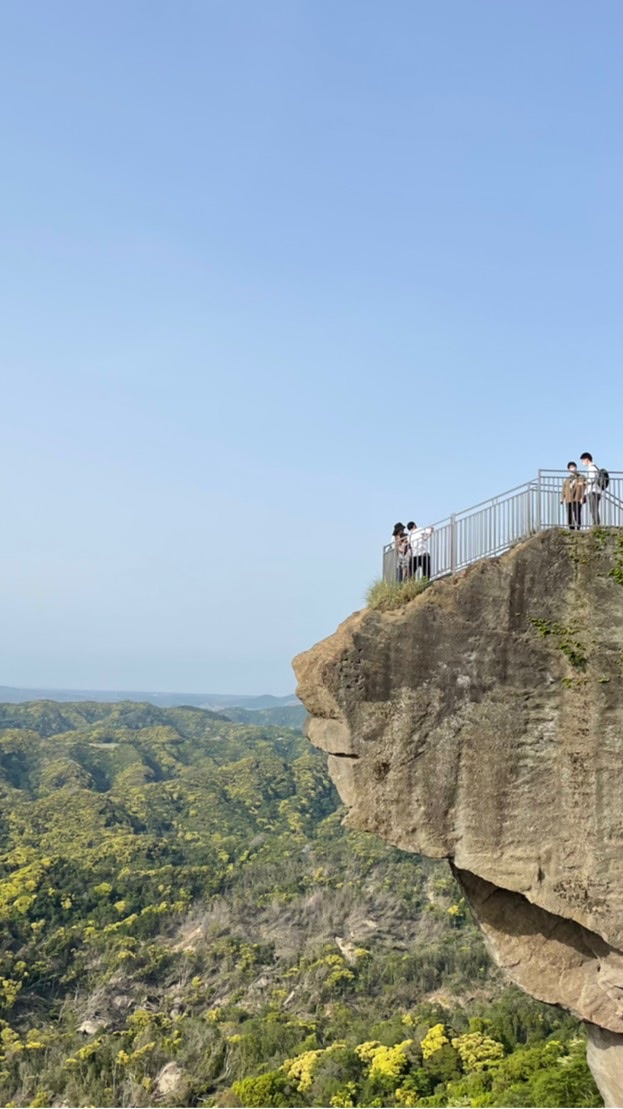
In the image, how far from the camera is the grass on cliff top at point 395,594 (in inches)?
540

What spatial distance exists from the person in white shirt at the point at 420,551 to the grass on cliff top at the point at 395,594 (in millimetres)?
602

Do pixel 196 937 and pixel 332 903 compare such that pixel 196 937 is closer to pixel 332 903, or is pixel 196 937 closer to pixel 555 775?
pixel 332 903

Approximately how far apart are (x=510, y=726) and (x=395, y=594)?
2.82 m

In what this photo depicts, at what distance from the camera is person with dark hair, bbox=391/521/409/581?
14.9 m

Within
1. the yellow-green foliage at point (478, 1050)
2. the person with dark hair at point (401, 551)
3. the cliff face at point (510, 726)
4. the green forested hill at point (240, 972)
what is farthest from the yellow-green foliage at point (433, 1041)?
the person with dark hair at point (401, 551)

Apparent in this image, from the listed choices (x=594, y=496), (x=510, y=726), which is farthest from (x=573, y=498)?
(x=510, y=726)

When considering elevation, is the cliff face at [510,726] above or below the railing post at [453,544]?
below

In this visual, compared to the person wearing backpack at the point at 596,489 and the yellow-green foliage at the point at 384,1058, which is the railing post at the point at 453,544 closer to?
the person wearing backpack at the point at 596,489

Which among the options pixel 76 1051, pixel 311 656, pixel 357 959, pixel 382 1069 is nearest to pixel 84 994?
pixel 76 1051

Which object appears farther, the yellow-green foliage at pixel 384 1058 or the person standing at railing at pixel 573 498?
the yellow-green foliage at pixel 384 1058

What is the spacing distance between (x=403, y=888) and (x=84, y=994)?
26.9 m

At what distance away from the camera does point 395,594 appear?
13.8 metres

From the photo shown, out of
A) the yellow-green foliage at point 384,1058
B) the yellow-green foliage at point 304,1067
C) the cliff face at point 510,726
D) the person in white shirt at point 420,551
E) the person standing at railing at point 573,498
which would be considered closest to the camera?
the cliff face at point 510,726

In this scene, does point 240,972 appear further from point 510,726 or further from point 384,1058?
point 510,726
